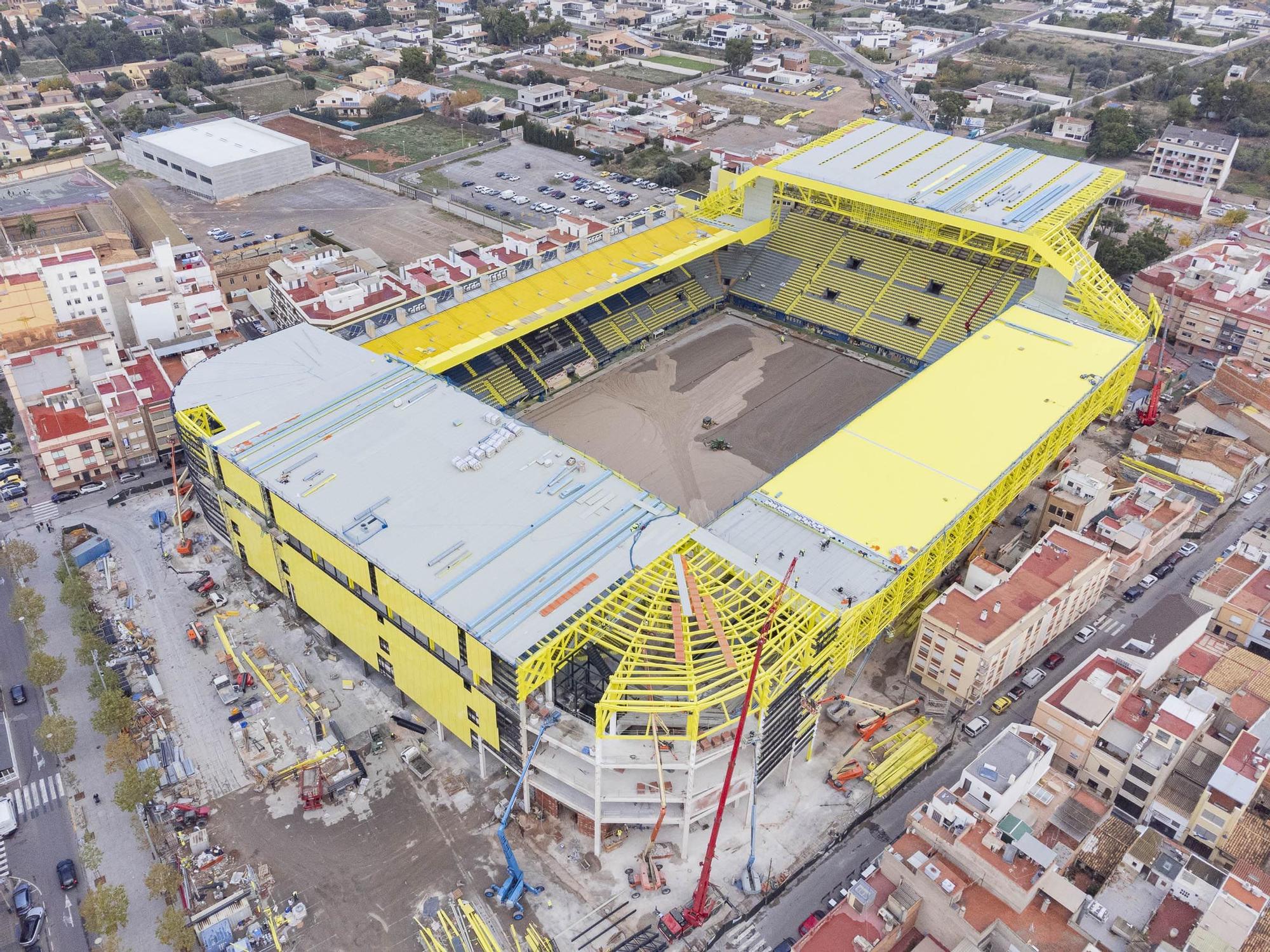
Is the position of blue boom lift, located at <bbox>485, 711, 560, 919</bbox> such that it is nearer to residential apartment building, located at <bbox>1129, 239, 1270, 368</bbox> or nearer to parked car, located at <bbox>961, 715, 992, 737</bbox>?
parked car, located at <bbox>961, 715, 992, 737</bbox>

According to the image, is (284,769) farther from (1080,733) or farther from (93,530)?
(1080,733)

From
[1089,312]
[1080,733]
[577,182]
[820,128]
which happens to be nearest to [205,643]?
[1080,733]

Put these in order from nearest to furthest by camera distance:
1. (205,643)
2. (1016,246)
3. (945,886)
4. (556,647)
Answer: (945,886) < (556,647) < (205,643) < (1016,246)

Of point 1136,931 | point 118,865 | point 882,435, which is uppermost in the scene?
point 882,435

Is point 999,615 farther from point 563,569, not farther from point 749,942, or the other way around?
point 563,569

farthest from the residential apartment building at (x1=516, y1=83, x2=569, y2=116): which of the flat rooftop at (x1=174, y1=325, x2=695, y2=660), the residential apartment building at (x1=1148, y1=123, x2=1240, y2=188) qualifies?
the flat rooftop at (x1=174, y1=325, x2=695, y2=660)

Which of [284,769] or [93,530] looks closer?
[284,769]
